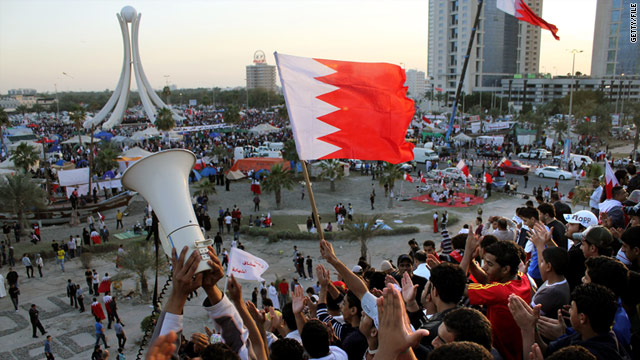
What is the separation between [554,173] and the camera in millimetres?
32562

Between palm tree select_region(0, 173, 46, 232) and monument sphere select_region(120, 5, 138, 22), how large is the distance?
49216mm

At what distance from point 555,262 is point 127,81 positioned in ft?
246

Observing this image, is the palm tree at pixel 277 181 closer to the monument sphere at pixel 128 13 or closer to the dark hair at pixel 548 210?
the dark hair at pixel 548 210

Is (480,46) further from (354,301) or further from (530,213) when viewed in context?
(354,301)

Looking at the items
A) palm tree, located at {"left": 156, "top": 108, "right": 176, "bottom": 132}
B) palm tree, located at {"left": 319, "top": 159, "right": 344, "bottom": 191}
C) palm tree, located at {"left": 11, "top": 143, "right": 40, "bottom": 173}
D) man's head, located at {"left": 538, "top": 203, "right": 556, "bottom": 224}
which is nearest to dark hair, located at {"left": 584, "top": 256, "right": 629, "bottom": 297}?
man's head, located at {"left": 538, "top": 203, "right": 556, "bottom": 224}

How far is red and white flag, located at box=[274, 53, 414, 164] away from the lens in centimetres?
656

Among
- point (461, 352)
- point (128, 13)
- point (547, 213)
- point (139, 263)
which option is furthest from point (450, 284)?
point (128, 13)

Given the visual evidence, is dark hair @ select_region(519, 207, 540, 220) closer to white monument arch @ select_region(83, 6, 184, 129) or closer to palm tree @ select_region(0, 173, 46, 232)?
palm tree @ select_region(0, 173, 46, 232)

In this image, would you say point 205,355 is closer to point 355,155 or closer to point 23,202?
point 355,155

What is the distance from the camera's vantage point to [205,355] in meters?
2.73

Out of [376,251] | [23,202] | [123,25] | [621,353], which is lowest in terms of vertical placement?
[376,251]

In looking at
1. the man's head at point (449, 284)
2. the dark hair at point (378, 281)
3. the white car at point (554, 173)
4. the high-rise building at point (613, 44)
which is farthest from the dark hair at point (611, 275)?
the high-rise building at point (613, 44)

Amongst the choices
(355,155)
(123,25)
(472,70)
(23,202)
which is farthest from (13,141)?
(472,70)

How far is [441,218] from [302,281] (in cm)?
927
